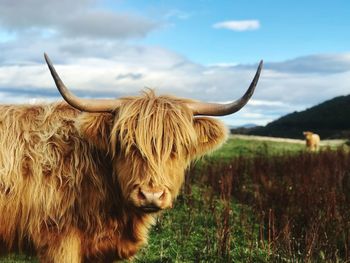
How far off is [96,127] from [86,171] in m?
0.40

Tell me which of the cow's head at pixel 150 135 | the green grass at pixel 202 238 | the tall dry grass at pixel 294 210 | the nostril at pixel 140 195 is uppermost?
the cow's head at pixel 150 135

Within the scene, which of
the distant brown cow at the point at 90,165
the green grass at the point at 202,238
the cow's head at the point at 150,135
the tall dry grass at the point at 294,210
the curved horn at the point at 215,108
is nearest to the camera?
the cow's head at the point at 150,135

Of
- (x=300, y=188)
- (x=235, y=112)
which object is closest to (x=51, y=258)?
(x=235, y=112)

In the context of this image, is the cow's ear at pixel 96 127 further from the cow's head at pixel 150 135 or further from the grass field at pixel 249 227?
the grass field at pixel 249 227

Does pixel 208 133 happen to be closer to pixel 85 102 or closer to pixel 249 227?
pixel 85 102

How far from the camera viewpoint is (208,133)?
14.8 ft

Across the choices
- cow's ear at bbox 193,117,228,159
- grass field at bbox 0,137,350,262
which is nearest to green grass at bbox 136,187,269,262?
grass field at bbox 0,137,350,262

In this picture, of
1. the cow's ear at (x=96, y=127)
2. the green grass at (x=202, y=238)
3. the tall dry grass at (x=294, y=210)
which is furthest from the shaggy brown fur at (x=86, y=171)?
the tall dry grass at (x=294, y=210)

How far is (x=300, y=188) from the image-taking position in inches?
328

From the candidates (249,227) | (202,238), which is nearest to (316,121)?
(249,227)

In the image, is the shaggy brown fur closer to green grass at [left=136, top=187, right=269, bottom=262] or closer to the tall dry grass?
green grass at [left=136, top=187, right=269, bottom=262]

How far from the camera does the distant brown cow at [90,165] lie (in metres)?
4.12

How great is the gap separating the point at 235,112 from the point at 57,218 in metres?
1.70

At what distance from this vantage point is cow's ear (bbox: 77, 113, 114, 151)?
4215mm
